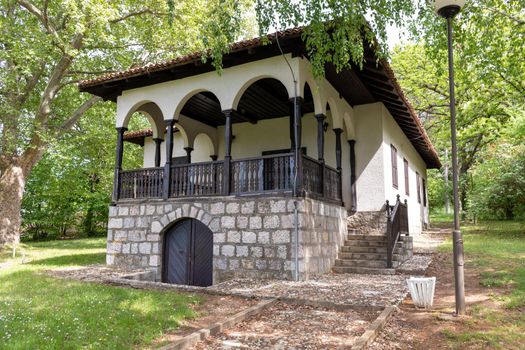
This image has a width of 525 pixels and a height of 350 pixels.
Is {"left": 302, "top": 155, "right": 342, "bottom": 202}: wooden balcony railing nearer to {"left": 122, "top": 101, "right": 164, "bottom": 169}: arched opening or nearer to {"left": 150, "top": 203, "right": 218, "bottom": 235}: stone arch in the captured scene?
{"left": 150, "top": 203, "right": 218, "bottom": 235}: stone arch

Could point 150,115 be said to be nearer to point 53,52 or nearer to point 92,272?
point 53,52

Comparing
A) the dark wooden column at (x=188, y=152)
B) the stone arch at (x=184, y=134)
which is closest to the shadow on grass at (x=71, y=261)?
the dark wooden column at (x=188, y=152)

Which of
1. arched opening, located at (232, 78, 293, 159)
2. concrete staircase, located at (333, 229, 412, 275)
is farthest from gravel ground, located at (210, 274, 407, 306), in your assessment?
arched opening, located at (232, 78, 293, 159)

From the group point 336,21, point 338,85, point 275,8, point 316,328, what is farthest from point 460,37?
point 316,328

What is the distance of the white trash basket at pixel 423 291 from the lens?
541 cm

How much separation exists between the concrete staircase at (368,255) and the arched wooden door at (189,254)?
3.02m

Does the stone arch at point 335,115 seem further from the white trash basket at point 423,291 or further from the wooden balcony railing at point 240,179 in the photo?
the white trash basket at point 423,291

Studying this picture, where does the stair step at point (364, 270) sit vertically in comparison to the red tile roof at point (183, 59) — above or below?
below

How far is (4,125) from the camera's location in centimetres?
1409

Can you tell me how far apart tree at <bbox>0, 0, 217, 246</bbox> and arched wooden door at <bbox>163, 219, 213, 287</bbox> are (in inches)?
247

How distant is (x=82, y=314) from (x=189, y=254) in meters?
4.39

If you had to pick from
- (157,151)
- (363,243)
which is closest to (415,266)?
(363,243)

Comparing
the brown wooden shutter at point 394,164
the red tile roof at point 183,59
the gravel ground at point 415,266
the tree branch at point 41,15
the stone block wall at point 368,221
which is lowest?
the gravel ground at point 415,266

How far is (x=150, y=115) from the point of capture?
1204 cm
